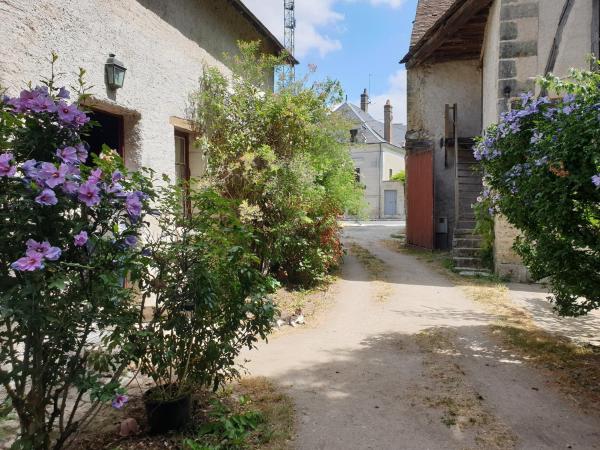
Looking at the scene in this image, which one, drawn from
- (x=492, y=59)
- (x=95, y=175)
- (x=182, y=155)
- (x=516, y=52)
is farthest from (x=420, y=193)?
(x=95, y=175)

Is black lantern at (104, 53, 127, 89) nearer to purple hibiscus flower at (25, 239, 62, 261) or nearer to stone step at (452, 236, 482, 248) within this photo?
purple hibiscus flower at (25, 239, 62, 261)

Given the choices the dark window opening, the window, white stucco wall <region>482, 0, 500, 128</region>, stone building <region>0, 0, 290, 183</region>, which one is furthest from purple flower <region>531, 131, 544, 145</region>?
white stucco wall <region>482, 0, 500, 128</region>

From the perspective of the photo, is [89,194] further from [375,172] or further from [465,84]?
[375,172]

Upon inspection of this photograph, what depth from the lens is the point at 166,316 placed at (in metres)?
2.71

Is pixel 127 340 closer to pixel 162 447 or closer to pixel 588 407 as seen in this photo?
pixel 162 447

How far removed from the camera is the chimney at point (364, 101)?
38.9 metres

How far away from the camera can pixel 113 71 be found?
485 cm

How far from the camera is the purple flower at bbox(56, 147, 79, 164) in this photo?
201cm

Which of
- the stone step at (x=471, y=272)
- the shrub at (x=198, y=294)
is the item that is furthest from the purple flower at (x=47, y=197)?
the stone step at (x=471, y=272)

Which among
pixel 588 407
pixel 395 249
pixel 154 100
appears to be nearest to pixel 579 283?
pixel 588 407

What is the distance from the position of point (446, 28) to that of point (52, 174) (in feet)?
33.6

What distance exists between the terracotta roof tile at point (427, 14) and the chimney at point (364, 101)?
24.6 meters

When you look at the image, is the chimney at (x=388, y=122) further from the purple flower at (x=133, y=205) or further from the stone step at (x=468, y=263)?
the purple flower at (x=133, y=205)

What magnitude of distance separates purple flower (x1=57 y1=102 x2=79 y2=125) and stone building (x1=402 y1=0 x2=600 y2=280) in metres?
7.30
